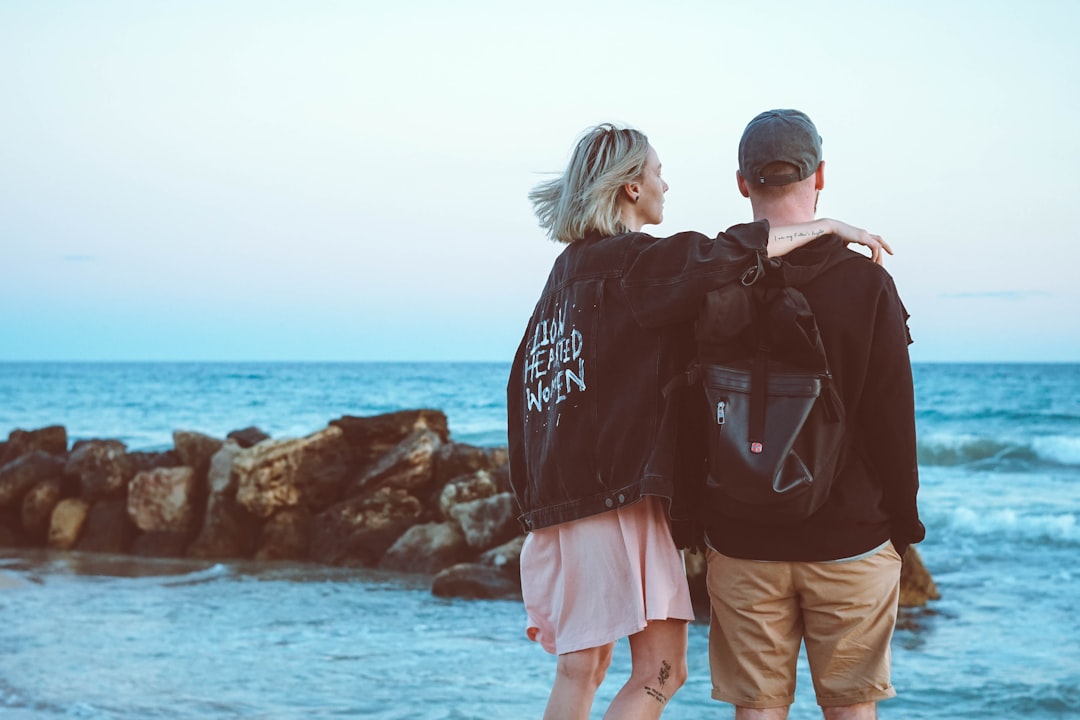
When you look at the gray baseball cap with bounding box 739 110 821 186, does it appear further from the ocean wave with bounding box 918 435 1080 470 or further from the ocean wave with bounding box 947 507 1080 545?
the ocean wave with bounding box 918 435 1080 470

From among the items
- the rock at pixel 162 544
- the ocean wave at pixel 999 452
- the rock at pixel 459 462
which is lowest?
the rock at pixel 162 544

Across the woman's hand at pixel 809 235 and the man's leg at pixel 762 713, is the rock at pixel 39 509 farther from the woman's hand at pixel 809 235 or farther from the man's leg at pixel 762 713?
the woman's hand at pixel 809 235

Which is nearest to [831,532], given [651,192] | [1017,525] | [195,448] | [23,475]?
[651,192]

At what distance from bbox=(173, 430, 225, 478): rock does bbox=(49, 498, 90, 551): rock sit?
3.46 ft

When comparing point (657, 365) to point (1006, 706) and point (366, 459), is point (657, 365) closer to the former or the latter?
point (1006, 706)

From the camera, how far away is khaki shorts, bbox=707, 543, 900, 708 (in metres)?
2.94

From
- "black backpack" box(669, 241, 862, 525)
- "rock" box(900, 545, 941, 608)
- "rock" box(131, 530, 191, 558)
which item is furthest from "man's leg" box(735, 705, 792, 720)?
"rock" box(131, 530, 191, 558)

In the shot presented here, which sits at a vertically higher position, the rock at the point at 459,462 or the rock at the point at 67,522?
the rock at the point at 459,462

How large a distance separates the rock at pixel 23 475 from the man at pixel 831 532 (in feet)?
33.6

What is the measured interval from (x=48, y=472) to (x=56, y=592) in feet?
11.2

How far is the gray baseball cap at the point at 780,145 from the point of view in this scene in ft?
9.71

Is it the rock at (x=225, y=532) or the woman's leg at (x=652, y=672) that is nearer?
the woman's leg at (x=652, y=672)

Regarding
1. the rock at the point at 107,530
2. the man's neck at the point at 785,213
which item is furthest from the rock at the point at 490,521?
the man's neck at the point at 785,213

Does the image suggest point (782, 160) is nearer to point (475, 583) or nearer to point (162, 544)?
point (475, 583)
